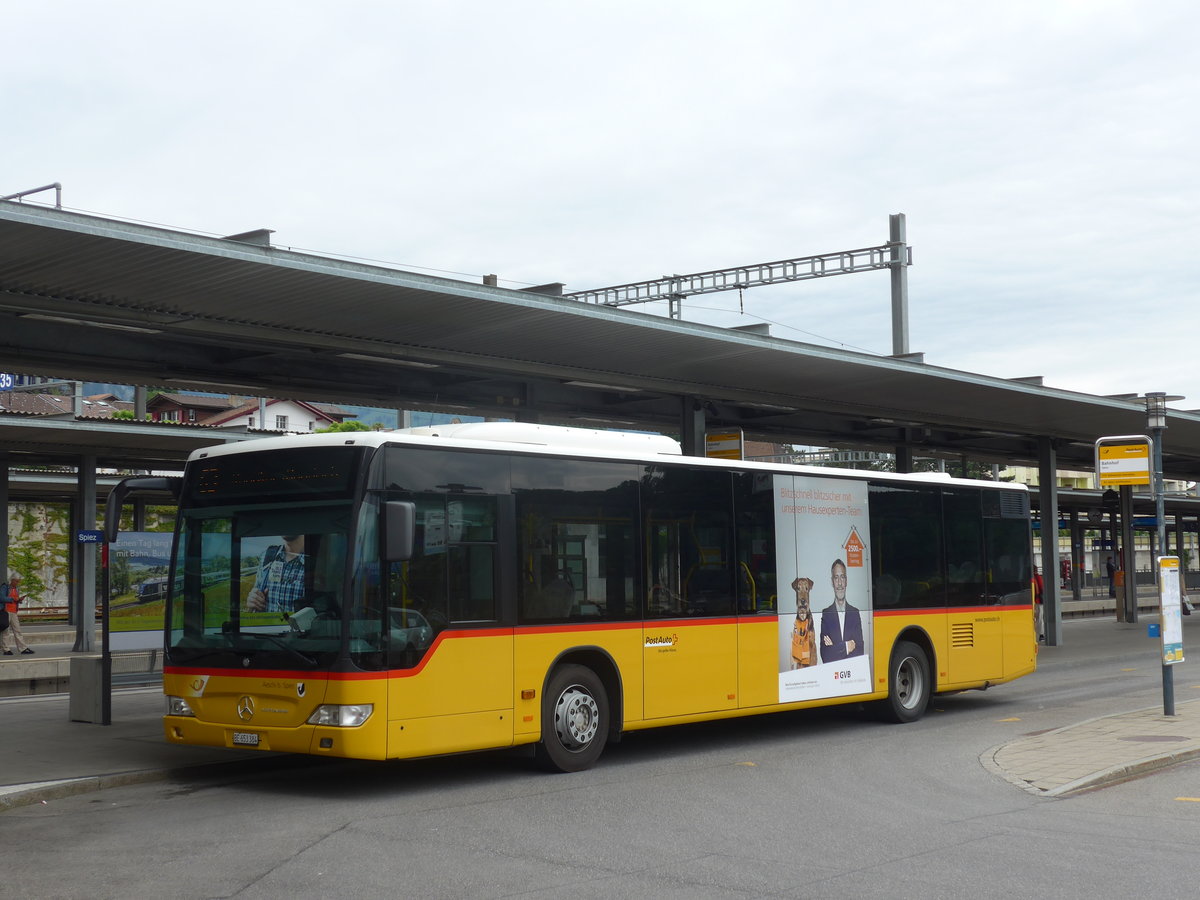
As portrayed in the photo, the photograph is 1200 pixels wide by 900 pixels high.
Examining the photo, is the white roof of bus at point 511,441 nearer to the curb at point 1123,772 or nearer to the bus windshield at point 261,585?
the bus windshield at point 261,585

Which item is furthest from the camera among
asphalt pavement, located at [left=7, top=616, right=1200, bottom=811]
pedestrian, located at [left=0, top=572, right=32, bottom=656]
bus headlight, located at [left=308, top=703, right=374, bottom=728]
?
pedestrian, located at [left=0, top=572, right=32, bottom=656]

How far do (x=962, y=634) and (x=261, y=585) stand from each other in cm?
955

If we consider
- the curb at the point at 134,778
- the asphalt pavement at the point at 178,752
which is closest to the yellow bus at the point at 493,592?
the curb at the point at 134,778

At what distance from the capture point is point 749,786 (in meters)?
11.2

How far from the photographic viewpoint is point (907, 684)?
53.5 ft

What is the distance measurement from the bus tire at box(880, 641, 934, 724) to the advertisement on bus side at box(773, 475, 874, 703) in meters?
0.60

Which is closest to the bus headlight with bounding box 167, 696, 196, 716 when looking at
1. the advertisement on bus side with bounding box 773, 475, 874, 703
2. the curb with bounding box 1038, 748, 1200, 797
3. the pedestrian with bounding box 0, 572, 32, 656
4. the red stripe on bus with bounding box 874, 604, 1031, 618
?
the advertisement on bus side with bounding box 773, 475, 874, 703

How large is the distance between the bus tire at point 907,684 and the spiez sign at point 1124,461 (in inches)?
120

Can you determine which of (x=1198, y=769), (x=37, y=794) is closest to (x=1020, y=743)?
(x=1198, y=769)

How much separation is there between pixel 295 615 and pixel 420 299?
16.4ft

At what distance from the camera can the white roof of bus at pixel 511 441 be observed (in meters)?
11.0

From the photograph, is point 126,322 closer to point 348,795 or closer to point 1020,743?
point 348,795

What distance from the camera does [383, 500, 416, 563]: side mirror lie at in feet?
33.9

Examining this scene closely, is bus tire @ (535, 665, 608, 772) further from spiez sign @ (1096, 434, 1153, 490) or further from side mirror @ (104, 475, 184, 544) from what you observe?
spiez sign @ (1096, 434, 1153, 490)
